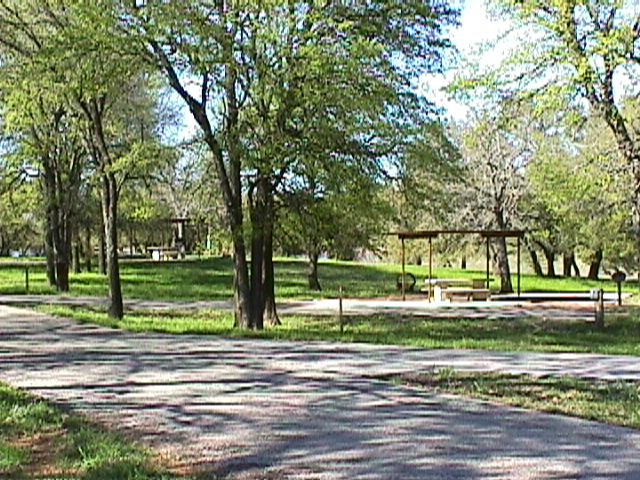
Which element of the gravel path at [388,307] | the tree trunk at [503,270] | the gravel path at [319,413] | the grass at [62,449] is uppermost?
the tree trunk at [503,270]

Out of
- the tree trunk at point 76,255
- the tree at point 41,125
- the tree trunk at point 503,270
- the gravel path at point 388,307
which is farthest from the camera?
the tree trunk at point 76,255

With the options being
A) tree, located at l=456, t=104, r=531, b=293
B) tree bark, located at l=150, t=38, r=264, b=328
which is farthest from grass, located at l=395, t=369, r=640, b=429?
tree, located at l=456, t=104, r=531, b=293

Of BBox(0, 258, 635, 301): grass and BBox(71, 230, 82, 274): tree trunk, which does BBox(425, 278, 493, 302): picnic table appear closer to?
BBox(0, 258, 635, 301): grass

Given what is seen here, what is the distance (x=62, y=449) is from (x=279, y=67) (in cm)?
1027

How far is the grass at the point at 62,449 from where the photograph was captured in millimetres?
5789

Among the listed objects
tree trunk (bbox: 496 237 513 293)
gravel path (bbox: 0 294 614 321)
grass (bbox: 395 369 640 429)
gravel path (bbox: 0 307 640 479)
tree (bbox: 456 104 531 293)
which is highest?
tree (bbox: 456 104 531 293)

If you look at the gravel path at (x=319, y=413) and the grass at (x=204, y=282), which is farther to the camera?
the grass at (x=204, y=282)

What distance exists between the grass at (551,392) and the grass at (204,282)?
2071 cm

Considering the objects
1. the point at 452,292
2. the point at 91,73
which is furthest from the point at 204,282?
the point at 91,73

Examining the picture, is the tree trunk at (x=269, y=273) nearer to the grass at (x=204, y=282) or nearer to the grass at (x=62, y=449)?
the grass at (x=204, y=282)

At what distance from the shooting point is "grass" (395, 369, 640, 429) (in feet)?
26.8

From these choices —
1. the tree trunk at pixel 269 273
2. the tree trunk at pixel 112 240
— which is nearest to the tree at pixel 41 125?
the tree trunk at pixel 112 240

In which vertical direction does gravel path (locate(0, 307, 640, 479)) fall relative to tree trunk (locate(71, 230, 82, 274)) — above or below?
below

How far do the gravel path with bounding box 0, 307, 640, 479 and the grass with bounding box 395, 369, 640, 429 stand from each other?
0.41 meters
